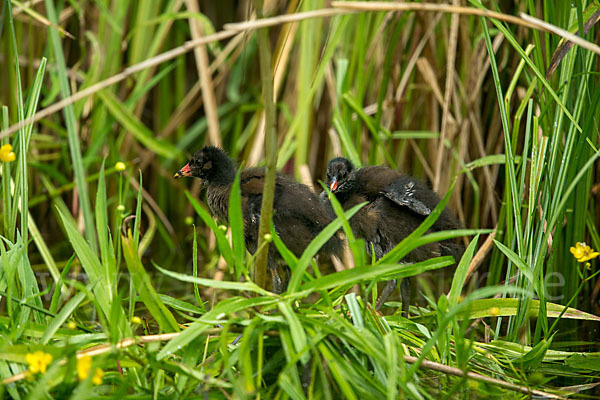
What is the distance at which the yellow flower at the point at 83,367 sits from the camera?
200 cm

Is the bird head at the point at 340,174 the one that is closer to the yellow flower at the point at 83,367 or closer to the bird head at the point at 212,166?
the bird head at the point at 212,166

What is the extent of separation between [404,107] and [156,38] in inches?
67.5

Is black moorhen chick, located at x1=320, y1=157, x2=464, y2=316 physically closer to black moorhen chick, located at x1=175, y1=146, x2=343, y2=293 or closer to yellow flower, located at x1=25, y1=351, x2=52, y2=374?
black moorhen chick, located at x1=175, y1=146, x2=343, y2=293

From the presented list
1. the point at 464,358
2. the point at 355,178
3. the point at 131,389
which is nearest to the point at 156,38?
the point at 355,178

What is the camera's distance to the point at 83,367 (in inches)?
78.8

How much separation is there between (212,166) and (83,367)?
1710 millimetres

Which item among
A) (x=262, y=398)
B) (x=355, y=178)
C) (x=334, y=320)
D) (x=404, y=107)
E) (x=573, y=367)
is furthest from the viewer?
(x=404, y=107)

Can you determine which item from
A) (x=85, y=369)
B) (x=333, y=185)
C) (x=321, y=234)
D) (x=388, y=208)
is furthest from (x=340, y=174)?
(x=85, y=369)

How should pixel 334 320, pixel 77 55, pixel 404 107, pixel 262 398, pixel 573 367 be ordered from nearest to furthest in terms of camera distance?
1. pixel 262 398
2. pixel 334 320
3. pixel 573 367
4. pixel 404 107
5. pixel 77 55

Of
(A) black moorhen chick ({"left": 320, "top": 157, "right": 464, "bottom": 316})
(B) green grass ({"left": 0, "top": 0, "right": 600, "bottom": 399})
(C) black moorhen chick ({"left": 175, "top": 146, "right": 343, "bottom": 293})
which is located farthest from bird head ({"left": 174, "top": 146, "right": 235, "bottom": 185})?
(A) black moorhen chick ({"left": 320, "top": 157, "right": 464, "bottom": 316})

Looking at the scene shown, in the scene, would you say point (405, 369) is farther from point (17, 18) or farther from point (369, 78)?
point (17, 18)

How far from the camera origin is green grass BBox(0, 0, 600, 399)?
2.25 meters

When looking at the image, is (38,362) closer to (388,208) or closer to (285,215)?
(285,215)

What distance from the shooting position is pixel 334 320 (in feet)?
7.86
